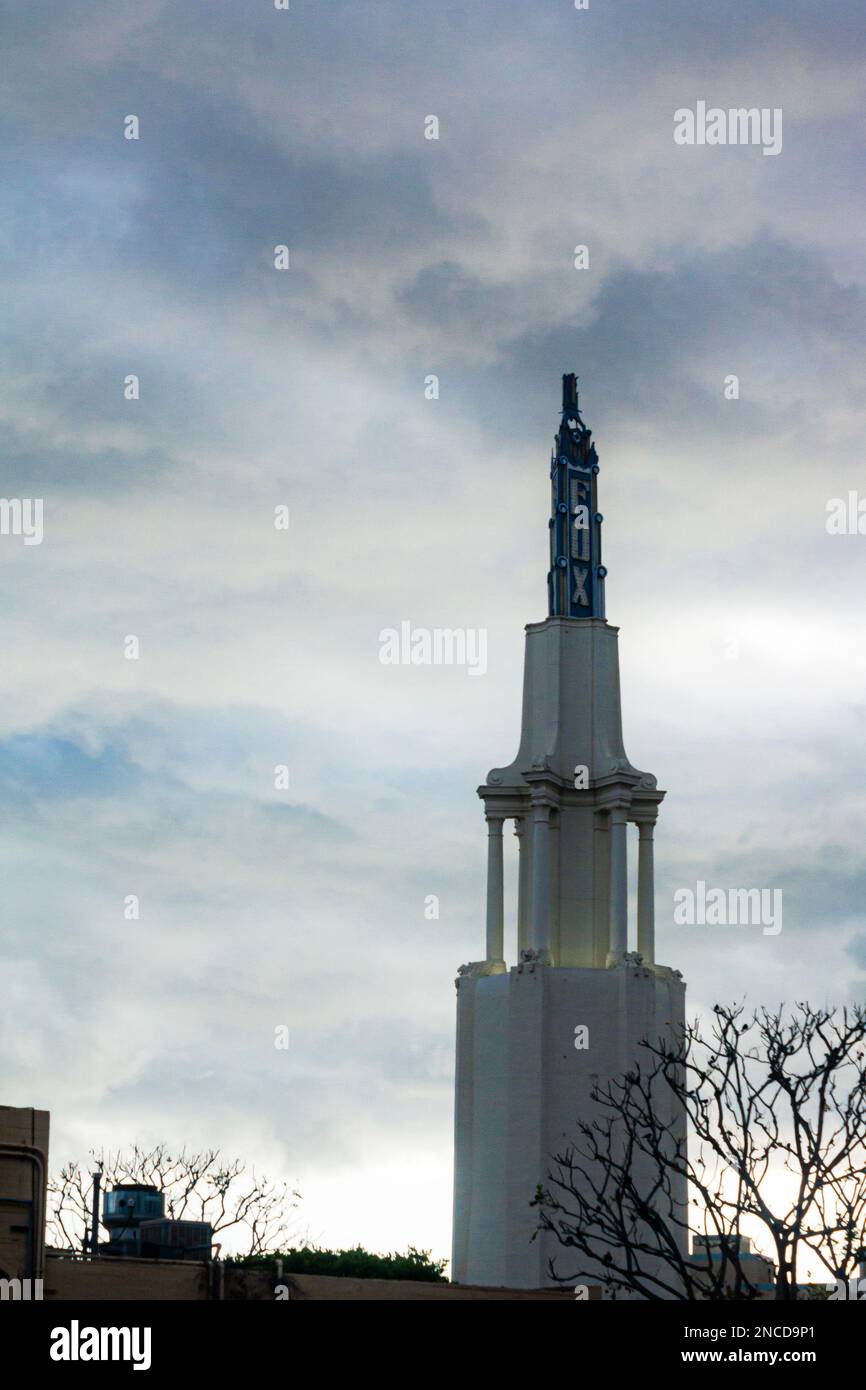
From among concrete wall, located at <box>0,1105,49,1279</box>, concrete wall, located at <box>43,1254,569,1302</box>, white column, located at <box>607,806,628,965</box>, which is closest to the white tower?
white column, located at <box>607,806,628,965</box>

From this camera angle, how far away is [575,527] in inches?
3986

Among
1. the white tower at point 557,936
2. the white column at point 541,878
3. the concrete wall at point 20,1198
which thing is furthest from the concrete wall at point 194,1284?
the white column at point 541,878

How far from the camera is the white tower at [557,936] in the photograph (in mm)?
91375

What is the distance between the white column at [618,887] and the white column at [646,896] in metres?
1.05

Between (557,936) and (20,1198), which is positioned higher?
(557,936)

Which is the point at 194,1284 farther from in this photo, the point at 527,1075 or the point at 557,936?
the point at 557,936

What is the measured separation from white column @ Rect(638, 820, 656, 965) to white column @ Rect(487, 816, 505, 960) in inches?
231

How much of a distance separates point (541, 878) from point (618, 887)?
3.25m

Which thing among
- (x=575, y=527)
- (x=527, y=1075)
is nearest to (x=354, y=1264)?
(x=527, y=1075)

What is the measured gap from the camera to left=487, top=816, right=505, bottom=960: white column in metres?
96.1

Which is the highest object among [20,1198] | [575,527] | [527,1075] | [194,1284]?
[575,527]

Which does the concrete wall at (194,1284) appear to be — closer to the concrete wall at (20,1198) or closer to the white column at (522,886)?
the concrete wall at (20,1198)
